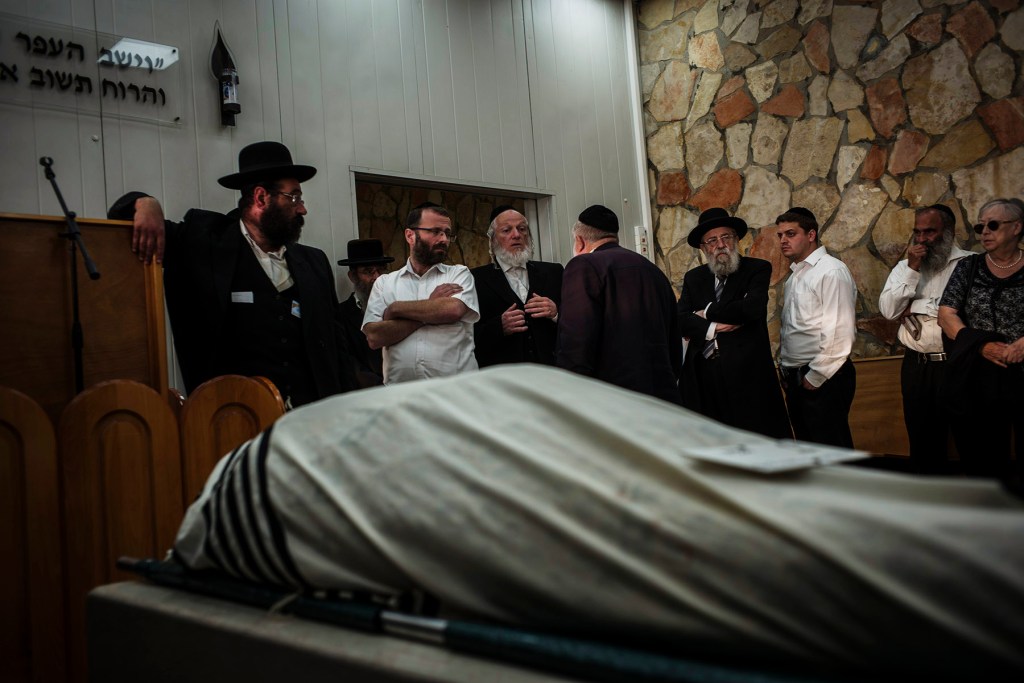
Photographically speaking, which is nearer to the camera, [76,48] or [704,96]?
[76,48]

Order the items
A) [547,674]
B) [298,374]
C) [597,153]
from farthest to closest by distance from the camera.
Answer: [597,153] → [298,374] → [547,674]

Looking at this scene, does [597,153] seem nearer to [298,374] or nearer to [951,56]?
[951,56]

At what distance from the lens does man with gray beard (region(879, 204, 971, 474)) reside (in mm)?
4488

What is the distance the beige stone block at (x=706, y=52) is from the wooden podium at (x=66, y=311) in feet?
17.5

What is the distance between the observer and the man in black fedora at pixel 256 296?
289 centimetres

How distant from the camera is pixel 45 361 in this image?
7.10 feet

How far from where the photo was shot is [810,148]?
20.2 ft

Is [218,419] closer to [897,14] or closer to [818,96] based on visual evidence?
[818,96]

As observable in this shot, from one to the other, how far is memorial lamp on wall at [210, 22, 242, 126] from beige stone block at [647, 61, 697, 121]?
3.67 m

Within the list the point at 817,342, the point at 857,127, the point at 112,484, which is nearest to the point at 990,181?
the point at 857,127

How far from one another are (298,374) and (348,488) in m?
2.09

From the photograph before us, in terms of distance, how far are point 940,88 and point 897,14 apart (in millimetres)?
620

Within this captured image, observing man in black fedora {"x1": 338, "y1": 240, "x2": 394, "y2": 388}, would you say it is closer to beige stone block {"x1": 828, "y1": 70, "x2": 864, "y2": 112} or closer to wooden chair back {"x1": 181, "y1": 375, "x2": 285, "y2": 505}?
wooden chair back {"x1": 181, "y1": 375, "x2": 285, "y2": 505}

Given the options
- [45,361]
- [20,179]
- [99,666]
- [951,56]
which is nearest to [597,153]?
[951,56]
